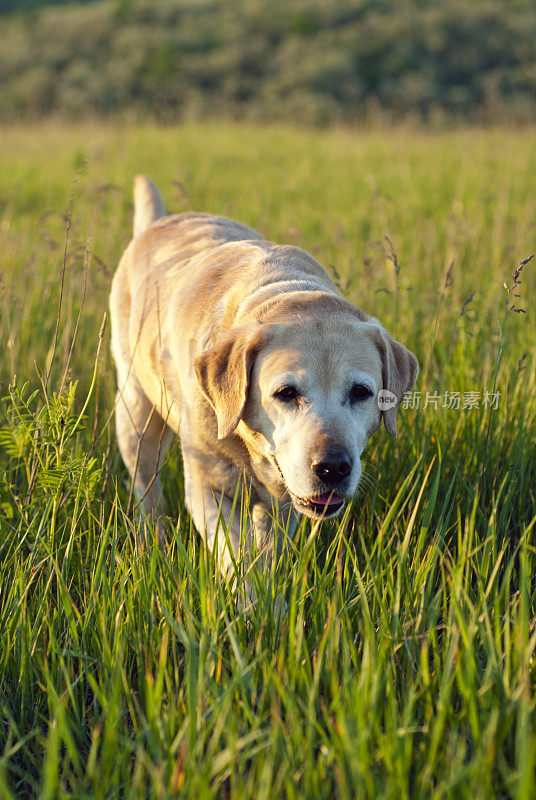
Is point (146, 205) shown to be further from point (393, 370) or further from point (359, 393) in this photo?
point (359, 393)

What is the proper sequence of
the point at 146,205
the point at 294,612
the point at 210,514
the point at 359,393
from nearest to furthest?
the point at 294,612 → the point at 359,393 → the point at 210,514 → the point at 146,205

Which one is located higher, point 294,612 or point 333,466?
point 333,466

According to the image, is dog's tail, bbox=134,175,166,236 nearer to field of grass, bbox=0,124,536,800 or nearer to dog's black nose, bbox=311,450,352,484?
field of grass, bbox=0,124,536,800

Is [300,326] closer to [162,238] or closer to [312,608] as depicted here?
[312,608]

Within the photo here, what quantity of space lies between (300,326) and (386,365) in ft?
1.23

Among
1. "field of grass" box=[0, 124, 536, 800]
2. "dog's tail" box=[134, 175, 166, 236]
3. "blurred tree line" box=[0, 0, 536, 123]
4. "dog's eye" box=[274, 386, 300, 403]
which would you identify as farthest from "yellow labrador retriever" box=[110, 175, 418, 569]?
"blurred tree line" box=[0, 0, 536, 123]

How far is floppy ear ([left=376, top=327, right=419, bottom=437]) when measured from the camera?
2506 millimetres

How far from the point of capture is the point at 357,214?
7.61 m

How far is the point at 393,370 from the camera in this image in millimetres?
2557

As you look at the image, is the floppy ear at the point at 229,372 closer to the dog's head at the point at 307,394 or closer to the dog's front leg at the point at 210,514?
the dog's head at the point at 307,394

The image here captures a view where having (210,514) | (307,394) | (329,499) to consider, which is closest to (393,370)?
(307,394)

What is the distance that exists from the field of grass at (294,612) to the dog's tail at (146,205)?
0.47 metres

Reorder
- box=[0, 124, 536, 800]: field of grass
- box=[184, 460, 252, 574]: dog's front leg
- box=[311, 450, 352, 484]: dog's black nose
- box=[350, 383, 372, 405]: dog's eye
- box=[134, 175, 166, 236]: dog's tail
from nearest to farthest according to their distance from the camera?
box=[0, 124, 536, 800]: field of grass → box=[311, 450, 352, 484]: dog's black nose → box=[350, 383, 372, 405]: dog's eye → box=[184, 460, 252, 574]: dog's front leg → box=[134, 175, 166, 236]: dog's tail

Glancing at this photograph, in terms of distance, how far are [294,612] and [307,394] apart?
2.26ft
